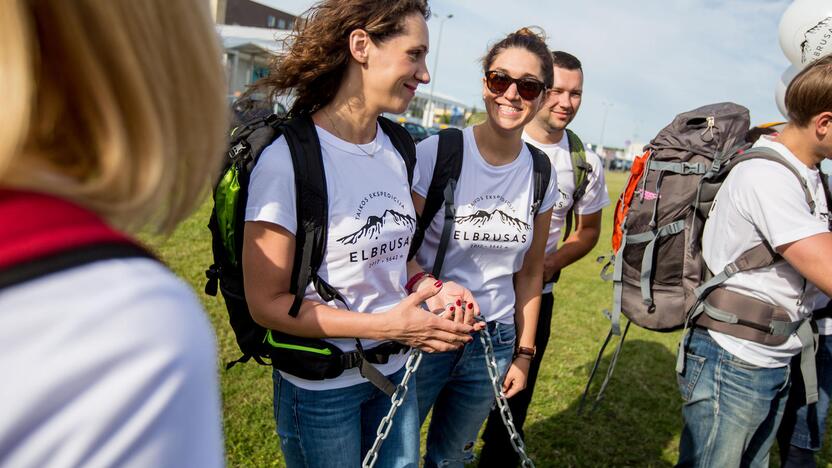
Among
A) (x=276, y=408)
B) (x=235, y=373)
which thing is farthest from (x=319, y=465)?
(x=235, y=373)

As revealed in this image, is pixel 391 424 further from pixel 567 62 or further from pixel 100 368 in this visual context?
pixel 567 62

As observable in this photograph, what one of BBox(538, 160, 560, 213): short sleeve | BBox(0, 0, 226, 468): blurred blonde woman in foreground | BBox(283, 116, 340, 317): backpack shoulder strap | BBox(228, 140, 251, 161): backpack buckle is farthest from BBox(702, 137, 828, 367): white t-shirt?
BBox(0, 0, 226, 468): blurred blonde woman in foreground

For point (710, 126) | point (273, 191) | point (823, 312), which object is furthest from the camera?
point (823, 312)

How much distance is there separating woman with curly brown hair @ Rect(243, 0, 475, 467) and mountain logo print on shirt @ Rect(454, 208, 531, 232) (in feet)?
1.23

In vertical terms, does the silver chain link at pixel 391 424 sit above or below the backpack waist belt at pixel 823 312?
A: below

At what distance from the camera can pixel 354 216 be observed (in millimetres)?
1866

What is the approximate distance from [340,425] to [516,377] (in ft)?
3.52

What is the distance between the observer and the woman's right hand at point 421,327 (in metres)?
1.87

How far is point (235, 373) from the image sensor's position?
14.0ft

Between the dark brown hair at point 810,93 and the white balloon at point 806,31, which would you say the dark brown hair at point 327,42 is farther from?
the white balloon at point 806,31

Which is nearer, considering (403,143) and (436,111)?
(403,143)

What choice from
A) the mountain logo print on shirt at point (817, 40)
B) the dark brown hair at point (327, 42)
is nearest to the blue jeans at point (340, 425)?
the dark brown hair at point (327, 42)

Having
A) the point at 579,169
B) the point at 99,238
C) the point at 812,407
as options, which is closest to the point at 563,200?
the point at 579,169

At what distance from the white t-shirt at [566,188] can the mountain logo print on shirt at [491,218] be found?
2.75 ft
